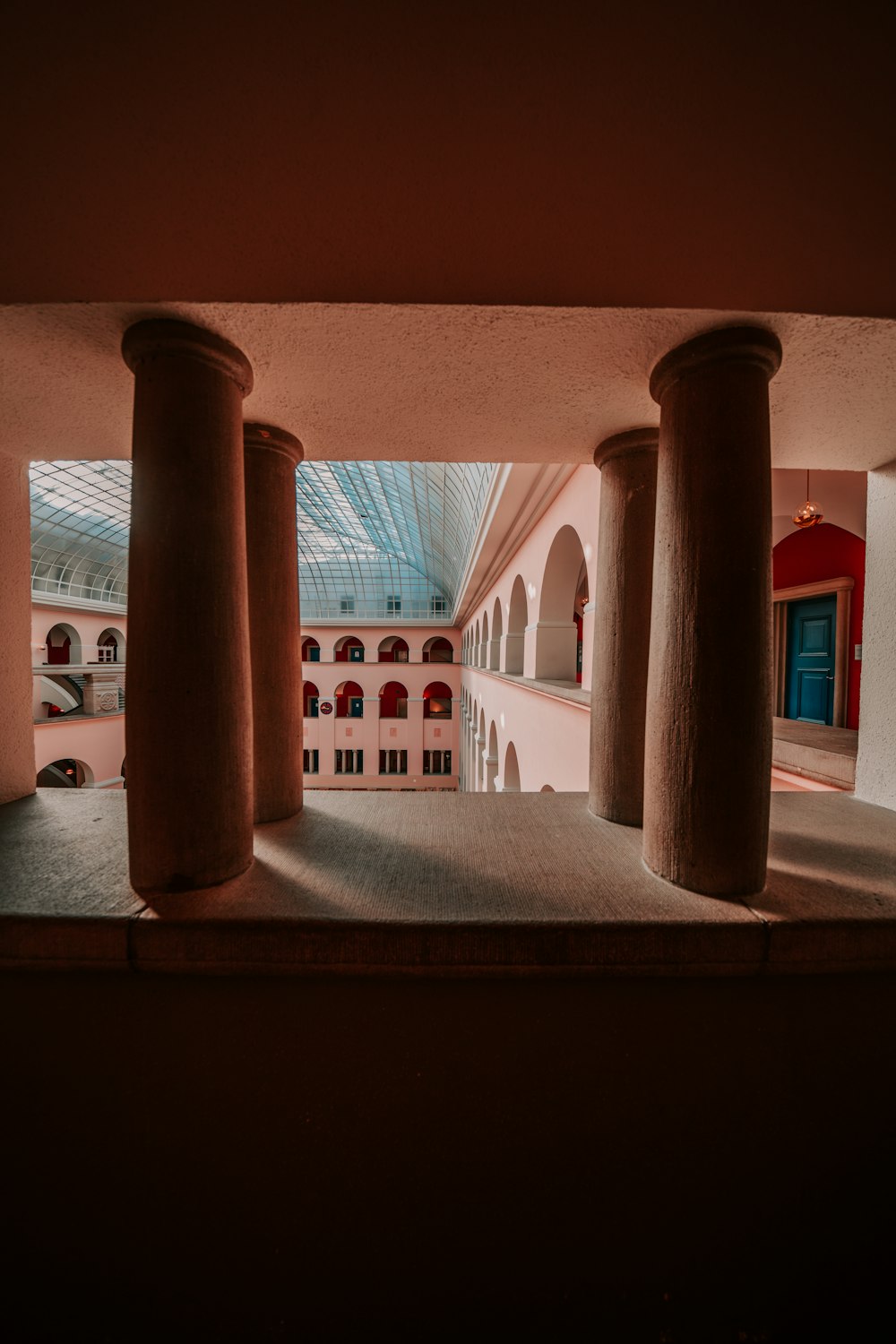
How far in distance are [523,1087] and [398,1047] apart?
1.41ft

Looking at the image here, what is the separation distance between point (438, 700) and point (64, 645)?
20051 mm

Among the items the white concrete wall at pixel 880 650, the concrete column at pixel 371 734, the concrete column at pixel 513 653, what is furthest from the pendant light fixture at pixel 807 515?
the concrete column at pixel 371 734

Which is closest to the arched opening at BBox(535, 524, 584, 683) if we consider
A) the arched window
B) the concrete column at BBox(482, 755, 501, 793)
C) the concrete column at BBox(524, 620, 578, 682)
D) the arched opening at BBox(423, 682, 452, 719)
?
the concrete column at BBox(524, 620, 578, 682)

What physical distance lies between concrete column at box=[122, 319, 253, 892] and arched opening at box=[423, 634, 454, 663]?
3109cm

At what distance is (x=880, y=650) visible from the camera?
262cm

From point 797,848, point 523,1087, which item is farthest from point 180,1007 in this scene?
point 797,848

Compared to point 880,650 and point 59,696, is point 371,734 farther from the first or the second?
point 880,650

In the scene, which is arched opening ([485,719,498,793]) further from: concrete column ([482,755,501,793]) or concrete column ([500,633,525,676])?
concrete column ([500,633,525,676])

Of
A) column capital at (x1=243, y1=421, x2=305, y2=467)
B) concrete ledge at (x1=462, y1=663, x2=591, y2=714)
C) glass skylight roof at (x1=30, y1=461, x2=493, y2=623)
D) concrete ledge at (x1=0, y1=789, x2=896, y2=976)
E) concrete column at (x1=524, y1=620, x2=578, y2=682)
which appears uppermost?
glass skylight roof at (x1=30, y1=461, x2=493, y2=623)

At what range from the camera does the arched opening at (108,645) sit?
24242 millimetres

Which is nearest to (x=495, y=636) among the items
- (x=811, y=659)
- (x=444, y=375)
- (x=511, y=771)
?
(x=511, y=771)

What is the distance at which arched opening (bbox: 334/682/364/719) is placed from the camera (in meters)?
32.8

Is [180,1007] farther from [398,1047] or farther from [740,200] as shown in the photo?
[740,200]

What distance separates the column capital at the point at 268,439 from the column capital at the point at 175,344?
1.75 ft
